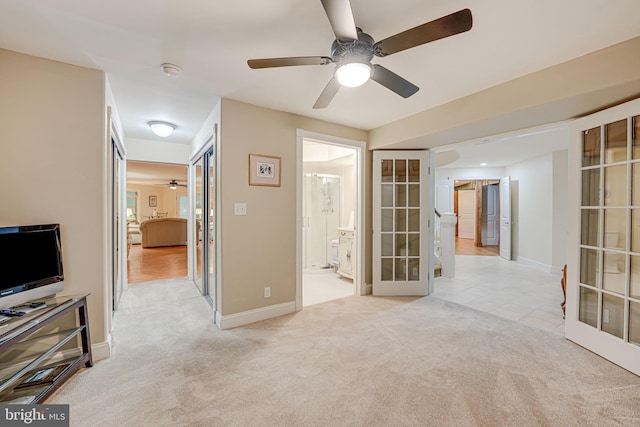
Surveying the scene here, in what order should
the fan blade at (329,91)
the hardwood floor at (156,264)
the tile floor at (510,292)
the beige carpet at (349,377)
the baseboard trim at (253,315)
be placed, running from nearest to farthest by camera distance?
the beige carpet at (349,377)
the fan blade at (329,91)
the baseboard trim at (253,315)
the tile floor at (510,292)
the hardwood floor at (156,264)

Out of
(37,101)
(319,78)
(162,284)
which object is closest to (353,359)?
(319,78)

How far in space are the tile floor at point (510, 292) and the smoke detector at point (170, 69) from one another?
389 cm

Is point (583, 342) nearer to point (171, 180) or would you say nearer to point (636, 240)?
point (636, 240)

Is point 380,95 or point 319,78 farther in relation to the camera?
point 380,95

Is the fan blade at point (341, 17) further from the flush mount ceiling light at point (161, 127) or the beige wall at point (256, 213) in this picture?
the flush mount ceiling light at point (161, 127)

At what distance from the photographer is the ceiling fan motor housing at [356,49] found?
156 centimetres

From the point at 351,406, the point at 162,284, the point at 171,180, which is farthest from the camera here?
the point at 171,180

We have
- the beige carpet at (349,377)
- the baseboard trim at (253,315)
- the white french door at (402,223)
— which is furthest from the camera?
the white french door at (402,223)

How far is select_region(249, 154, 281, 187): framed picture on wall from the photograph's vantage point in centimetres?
290

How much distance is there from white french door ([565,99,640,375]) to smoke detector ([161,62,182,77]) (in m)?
3.38

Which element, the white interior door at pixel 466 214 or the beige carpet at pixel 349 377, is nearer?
the beige carpet at pixel 349 377

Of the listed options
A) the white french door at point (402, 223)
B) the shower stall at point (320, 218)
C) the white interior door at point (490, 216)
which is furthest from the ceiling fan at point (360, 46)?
the white interior door at point (490, 216)

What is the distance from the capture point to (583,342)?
2.39m

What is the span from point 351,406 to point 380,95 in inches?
101
